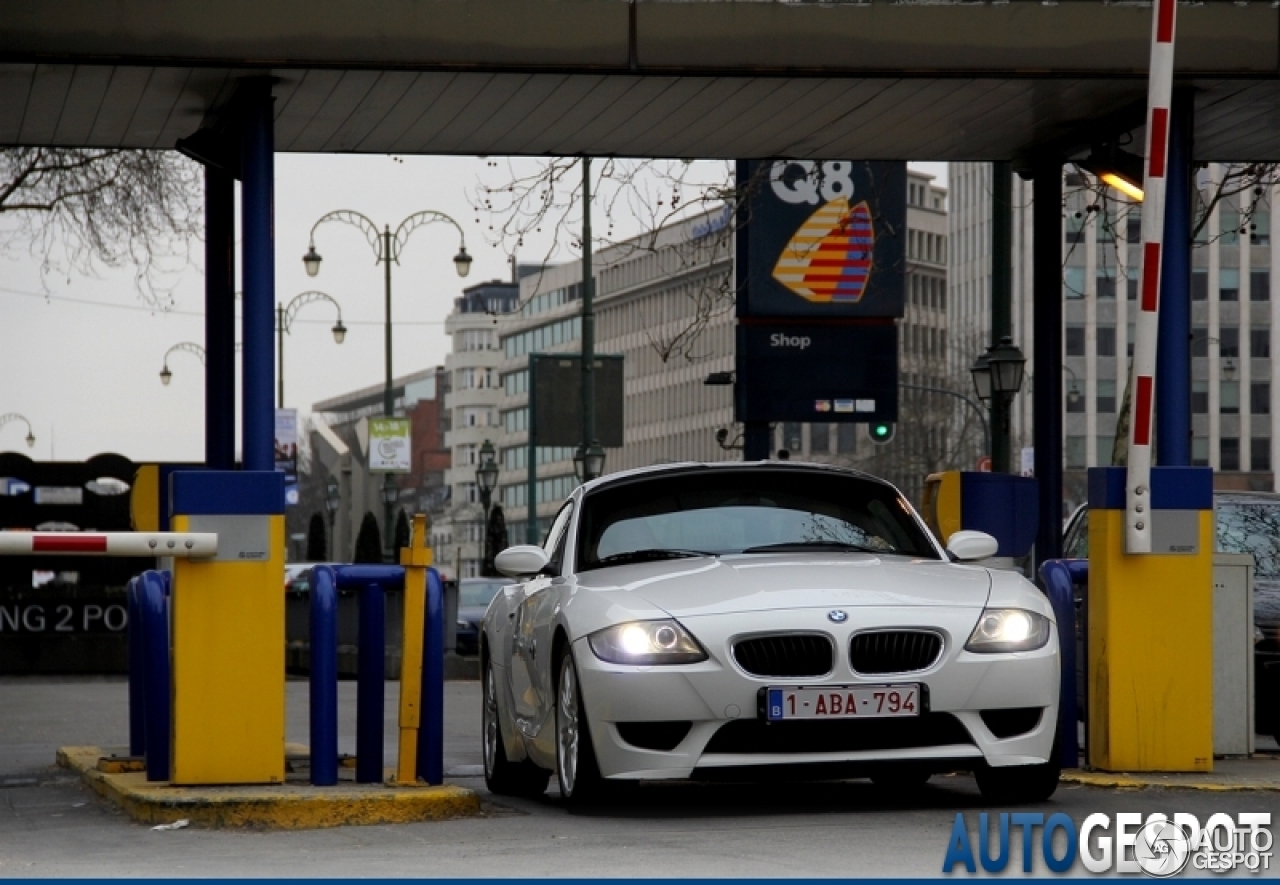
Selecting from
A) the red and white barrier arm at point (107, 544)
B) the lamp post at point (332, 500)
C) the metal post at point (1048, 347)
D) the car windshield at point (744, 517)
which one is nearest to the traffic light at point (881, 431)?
the metal post at point (1048, 347)

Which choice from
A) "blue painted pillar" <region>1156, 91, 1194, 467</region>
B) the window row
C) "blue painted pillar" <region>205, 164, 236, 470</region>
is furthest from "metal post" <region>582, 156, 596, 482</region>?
the window row

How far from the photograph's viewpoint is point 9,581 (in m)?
35.0

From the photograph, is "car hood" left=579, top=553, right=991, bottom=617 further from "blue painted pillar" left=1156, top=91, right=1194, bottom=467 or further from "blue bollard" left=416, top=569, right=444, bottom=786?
"blue painted pillar" left=1156, top=91, right=1194, bottom=467

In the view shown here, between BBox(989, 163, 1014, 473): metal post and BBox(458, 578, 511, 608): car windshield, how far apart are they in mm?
17214

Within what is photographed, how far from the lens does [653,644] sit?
32.2ft

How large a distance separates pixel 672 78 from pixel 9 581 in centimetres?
2456

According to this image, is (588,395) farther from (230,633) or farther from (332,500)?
(332,500)

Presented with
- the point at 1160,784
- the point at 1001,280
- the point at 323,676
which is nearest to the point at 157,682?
the point at 323,676

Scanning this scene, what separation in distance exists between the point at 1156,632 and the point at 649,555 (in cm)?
265

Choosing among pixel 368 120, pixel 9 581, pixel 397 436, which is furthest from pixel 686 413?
pixel 368 120

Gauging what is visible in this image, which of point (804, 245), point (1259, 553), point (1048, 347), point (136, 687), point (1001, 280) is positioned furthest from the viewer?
point (1001, 280)

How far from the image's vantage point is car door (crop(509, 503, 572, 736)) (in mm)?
10922

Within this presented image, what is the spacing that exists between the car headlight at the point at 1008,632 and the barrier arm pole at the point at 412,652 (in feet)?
7.92

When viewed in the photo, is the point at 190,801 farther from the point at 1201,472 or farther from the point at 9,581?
the point at 9,581
